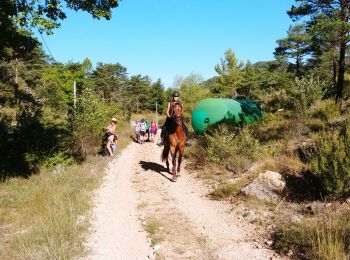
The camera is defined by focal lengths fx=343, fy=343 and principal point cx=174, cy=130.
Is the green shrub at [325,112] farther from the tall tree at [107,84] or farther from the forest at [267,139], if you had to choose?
the tall tree at [107,84]

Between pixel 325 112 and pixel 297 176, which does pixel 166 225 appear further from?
pixel 325 112

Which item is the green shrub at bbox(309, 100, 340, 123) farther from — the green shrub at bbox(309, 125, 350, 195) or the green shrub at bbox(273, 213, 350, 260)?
the green shrub at bbox(273, 213, 350, 260)

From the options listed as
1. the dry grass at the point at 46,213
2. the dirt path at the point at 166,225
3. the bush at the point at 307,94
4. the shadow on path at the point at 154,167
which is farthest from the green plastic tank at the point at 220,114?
the dirt path at the point at 166,225

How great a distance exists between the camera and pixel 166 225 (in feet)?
22.6

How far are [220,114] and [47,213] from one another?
1435 centimetres

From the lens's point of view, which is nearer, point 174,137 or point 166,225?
point 166,225

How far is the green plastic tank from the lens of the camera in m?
20.3

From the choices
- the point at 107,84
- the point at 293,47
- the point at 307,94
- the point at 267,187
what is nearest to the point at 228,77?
the point at 293,47

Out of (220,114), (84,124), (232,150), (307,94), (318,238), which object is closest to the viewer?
(318,238)

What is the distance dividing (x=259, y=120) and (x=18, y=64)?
1615 inches

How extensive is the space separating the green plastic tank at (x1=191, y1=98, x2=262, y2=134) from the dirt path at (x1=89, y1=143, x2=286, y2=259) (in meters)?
9.84

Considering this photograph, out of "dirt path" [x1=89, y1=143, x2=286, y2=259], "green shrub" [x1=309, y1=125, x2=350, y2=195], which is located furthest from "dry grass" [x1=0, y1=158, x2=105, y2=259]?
"green shrub" [x1=309, y1=125, x2=350, y2=195]

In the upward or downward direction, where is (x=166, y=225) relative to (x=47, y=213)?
downward

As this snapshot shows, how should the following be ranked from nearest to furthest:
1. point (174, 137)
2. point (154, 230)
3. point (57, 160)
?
point (154, 230), point (174, 137), point (57, 160)
